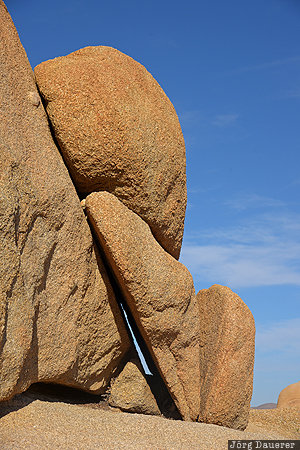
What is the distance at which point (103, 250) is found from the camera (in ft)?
21.1

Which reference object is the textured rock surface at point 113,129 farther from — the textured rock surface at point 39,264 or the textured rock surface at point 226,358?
the textured rock surface at point 226,358

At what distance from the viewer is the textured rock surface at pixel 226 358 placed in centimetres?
711

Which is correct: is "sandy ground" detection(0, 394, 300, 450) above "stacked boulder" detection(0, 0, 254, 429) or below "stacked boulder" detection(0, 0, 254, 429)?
below

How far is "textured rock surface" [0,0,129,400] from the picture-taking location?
16.3ft

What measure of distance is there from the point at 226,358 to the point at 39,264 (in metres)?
3.38

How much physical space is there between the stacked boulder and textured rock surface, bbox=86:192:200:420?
18 millimetres

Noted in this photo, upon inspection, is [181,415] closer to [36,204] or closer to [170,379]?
[170,379]

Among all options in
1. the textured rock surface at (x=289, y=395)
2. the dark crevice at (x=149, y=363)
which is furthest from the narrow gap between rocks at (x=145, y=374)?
the textured rock surface at (x=289, y=395)

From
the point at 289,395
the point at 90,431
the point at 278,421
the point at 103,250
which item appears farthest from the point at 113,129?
the point at 289,395

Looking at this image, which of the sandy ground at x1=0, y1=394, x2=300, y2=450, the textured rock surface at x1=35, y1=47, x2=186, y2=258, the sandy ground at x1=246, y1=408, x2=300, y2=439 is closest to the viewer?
the sandy ground at x1=0, y1=394, x2=300, y2=450

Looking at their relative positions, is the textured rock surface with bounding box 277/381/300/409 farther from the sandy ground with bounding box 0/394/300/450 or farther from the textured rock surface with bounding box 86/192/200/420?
the sandy ground with bounding box 0/394/300/450

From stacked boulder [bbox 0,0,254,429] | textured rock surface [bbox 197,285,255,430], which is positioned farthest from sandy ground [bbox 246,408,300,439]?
stacked boulder [bbox 0,0,254,429]

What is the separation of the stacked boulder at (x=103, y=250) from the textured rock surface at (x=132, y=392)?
0.01 meters

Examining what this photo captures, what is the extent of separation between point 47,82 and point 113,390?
4.31m
